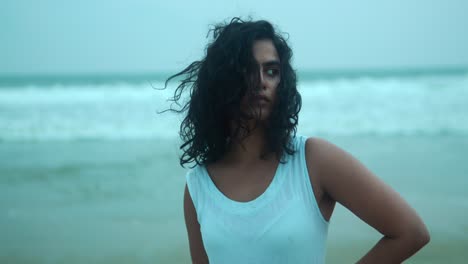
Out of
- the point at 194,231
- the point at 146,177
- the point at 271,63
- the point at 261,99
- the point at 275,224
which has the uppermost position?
the point at 271,63

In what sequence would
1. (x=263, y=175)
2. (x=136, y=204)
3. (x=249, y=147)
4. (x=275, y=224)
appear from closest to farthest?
(x=275, y=224), (x=263, y=175), (x=249, y=147), (x=136, y=204)

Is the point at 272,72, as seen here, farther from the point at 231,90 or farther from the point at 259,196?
the point at 259,196

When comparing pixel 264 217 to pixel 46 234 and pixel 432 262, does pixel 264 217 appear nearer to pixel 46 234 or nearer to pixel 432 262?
pixel 432 262

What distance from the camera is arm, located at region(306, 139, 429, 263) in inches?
59.0

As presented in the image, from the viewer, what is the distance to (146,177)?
264 inches

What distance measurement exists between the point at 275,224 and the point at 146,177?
17.6 feet

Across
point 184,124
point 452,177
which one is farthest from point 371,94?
point 184,124

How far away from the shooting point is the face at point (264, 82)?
1678mm

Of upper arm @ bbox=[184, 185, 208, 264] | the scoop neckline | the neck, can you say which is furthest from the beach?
the scoop neckline

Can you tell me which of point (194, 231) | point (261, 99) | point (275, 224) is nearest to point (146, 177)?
point (194, 231)

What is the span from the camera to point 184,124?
2.00 m

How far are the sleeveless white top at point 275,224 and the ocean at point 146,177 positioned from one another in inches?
35.3

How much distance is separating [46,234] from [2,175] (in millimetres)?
2684

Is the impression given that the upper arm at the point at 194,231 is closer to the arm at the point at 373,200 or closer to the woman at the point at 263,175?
the woman at the point at 263,175
